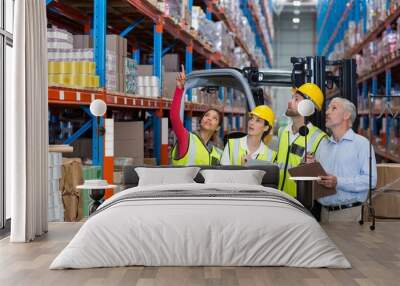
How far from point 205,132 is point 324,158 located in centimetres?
154

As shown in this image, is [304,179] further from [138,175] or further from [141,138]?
[141,138]

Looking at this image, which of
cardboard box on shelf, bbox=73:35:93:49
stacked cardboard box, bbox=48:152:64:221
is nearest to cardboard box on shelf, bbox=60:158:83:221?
stacked cardboard box, bbox=48:152:64:221

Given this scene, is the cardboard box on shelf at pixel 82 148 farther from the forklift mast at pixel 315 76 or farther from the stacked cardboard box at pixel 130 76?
the forklift mast at pixel 315 76

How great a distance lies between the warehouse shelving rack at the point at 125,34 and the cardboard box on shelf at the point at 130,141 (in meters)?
0.39

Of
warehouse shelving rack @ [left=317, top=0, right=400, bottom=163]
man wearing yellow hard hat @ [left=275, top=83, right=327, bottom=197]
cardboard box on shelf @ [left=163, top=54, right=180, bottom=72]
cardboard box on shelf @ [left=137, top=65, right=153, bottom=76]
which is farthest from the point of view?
warehouse shelving rack @ [left=317, top=0, right=400, bottom=163]

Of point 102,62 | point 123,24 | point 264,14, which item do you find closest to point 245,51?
point 264,14

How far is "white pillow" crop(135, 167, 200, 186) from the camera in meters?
7.18

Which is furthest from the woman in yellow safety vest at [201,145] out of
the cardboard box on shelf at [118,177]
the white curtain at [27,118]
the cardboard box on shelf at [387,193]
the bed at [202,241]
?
the bed at [202,241]

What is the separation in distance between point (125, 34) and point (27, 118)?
14.8 ft

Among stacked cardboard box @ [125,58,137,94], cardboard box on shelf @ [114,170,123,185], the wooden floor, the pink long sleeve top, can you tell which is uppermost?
stacked cardboard box @ [125,58,137,94]

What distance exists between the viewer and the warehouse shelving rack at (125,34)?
738 centimetres

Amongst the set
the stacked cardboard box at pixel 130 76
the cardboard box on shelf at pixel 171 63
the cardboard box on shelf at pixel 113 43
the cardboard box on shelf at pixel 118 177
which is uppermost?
the cardboard box on shelf at pixel 171 63

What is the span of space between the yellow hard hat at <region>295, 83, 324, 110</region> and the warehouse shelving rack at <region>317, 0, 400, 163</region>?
71 cm

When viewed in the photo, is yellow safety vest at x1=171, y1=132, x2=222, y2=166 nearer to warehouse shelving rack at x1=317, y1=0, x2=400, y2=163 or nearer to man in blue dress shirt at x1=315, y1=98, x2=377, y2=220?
man in blue dress shirt at x1=315, y1=98, x2=377, y2=220
